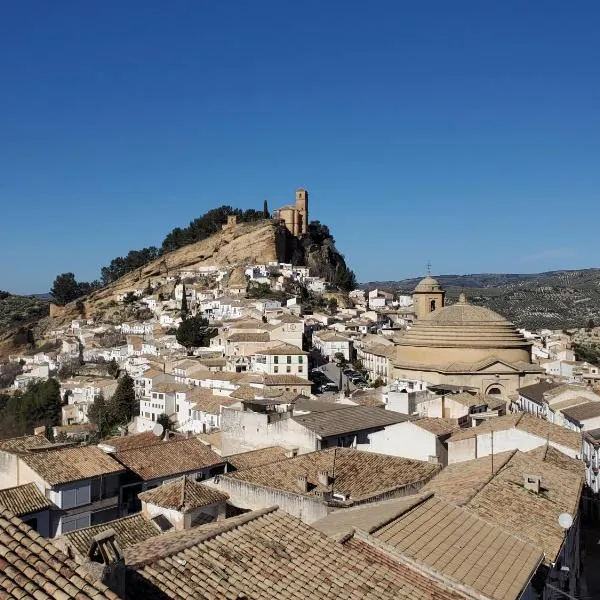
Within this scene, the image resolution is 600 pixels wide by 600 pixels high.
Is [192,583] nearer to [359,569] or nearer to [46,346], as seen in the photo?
[359,569]

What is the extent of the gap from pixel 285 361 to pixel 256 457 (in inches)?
1305

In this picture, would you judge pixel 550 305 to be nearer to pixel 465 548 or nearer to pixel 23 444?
pixel 23 444

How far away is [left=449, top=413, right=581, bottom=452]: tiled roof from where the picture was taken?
74.1 feet

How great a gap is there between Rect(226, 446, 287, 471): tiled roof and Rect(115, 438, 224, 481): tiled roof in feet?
1.76

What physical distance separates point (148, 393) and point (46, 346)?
5035 centimetres

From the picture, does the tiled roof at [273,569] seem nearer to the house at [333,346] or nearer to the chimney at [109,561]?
the chimney at [109,561]

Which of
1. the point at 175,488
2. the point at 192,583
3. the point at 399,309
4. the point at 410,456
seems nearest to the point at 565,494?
the point at 410,456

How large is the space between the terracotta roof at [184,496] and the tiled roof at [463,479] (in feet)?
17.5

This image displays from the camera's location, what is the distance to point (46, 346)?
97.3 metres

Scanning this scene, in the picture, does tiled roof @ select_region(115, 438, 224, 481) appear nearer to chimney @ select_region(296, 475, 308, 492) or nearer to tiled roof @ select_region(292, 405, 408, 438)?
tiled roof @ select_region(292, 405, 408, 438)

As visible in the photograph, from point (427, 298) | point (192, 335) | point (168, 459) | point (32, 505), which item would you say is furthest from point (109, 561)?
point (192, 335)

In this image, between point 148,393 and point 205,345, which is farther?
point 205,345

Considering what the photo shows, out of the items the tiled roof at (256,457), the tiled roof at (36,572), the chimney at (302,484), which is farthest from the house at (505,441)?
the tiled roof at (36,572)

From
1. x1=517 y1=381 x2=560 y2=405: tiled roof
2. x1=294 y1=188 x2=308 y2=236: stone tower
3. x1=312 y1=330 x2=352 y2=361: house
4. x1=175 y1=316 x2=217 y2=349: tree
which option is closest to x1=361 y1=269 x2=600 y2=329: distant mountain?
x1=294 y1=188 x2=308 y2=236: stone tower
